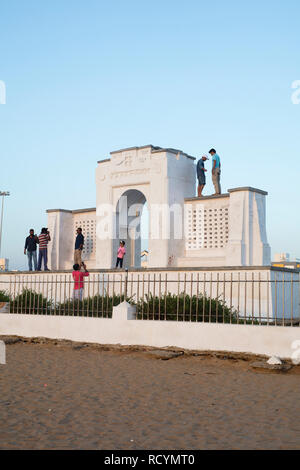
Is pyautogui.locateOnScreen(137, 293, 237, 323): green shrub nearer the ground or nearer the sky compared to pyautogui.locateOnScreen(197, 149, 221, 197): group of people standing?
nearer the ground

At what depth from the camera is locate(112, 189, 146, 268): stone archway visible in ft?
66.4

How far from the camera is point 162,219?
60.7 ft

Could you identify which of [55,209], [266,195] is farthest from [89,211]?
[266,195]

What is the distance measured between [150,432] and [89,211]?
54.0 ft

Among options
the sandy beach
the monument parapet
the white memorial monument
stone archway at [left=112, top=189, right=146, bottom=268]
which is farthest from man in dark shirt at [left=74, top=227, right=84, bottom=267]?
the sandy beach

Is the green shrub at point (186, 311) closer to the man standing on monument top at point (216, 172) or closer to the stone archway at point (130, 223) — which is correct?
the man standing on monument top at point (216, 172)

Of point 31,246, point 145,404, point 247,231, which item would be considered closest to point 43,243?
point 31,246

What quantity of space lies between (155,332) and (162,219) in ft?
25.3

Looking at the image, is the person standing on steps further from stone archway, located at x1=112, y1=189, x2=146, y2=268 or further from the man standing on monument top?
the man standing on monument top

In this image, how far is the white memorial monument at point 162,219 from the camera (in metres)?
16.5

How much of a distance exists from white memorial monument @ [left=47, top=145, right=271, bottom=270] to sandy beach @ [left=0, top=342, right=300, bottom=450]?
22.9ft

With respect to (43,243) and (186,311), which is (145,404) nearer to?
(186,311)

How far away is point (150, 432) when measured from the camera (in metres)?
5.25

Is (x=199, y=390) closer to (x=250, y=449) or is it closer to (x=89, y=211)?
(x=250, y=449)
